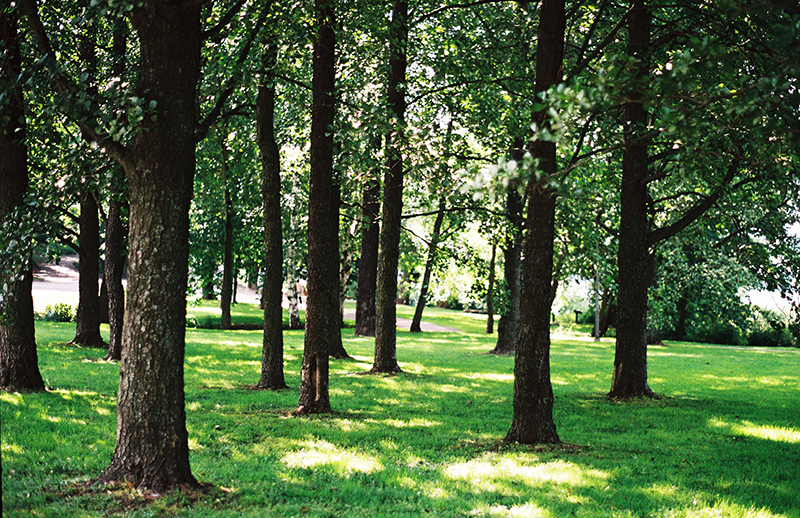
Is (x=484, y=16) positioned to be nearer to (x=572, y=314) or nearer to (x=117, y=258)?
(x=117, y=258)

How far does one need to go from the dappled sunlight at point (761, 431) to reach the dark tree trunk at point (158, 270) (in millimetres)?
7722

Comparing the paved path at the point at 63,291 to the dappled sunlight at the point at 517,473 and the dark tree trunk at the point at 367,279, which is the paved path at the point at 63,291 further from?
the dappled sunlight at the point at 517,473

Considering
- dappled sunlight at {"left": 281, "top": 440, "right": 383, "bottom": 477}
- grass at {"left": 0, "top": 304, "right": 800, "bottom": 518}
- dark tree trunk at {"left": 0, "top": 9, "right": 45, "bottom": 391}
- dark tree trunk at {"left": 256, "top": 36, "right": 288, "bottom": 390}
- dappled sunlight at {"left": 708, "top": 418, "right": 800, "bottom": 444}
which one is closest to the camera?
grass at {"left": 0, "top": 304, "right": 800, "bottom": 518}

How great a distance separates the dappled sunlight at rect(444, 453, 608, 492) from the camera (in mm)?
6453

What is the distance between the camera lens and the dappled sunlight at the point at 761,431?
30.0 feet

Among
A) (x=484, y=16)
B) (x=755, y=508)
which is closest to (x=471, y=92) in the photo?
(x=484, y=16)

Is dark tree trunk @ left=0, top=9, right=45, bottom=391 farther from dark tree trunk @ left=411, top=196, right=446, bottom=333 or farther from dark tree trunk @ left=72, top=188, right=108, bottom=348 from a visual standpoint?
dark tree trunk @ left=72, top=188, right=108, bottom=348

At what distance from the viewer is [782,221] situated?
1177 centimetres

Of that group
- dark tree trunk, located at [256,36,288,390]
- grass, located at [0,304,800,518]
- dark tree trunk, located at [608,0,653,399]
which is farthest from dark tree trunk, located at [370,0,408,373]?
dark tree trunk, located at [608,0,653,399]

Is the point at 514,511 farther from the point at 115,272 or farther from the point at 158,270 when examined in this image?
the point at 115,272

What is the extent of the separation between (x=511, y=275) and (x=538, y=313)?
42.1 feet

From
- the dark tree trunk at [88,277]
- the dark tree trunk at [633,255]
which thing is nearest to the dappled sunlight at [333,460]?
the dark tree trunk at [633,255]

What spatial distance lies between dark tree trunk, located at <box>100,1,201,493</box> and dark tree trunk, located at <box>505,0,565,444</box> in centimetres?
409

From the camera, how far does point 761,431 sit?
378 inches
